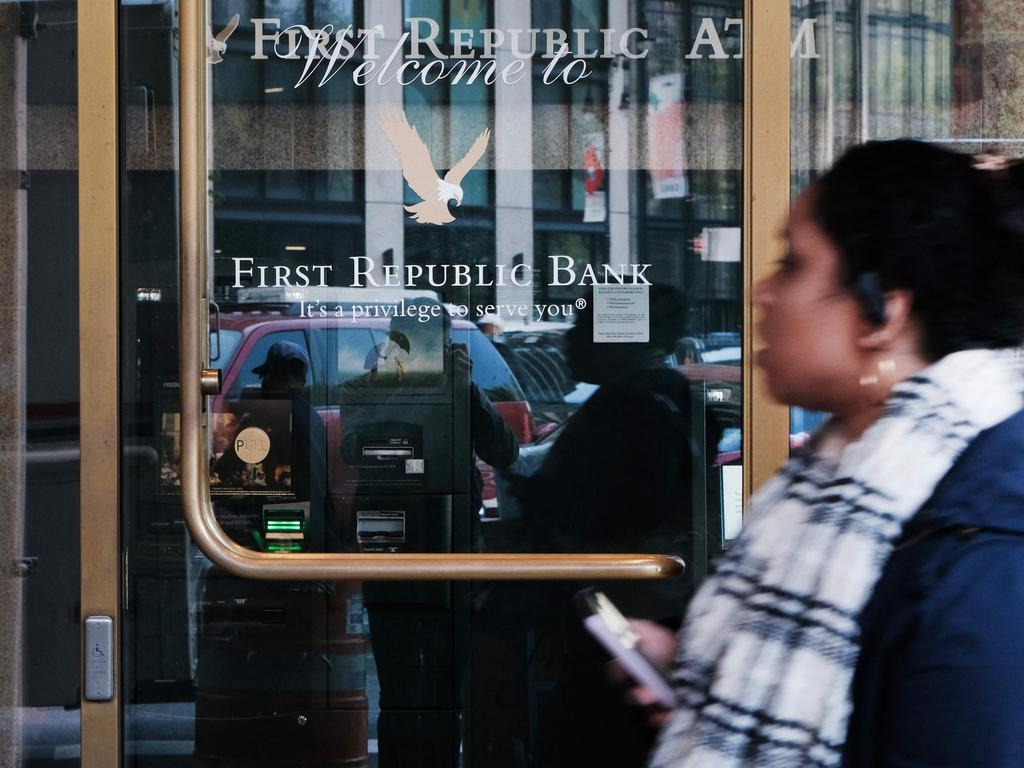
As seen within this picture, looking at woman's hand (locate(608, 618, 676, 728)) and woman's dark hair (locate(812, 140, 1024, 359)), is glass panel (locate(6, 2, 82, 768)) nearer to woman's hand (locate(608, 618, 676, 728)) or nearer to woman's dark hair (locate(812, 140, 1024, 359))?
woman's hand (locate(608, 618, 676, 728))

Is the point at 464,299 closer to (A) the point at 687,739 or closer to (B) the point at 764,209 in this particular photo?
(B) the point at 764,209

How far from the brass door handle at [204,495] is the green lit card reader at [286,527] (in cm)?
5

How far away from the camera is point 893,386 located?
119cm

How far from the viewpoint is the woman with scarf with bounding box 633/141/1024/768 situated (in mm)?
1031

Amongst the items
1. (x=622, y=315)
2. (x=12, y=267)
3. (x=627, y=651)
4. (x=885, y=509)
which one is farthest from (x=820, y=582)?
(x=12, y=267)

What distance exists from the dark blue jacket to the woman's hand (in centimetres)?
26

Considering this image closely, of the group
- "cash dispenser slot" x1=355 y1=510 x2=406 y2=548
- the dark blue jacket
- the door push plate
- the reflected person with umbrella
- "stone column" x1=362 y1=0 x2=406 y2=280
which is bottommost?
the door push plate

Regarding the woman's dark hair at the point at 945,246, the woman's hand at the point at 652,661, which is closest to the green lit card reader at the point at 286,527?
the woman's hand at the point at 652,661

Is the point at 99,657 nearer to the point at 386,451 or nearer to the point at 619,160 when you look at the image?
the point at 386,451

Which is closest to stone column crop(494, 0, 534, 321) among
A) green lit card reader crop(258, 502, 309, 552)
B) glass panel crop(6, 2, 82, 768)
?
green lit card reader crop(258, 502, 309, 552)

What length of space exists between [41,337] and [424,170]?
2.67 feet

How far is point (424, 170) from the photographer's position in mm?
2635

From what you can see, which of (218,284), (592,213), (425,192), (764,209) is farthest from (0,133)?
(764,209)

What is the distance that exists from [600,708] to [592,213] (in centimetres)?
98
